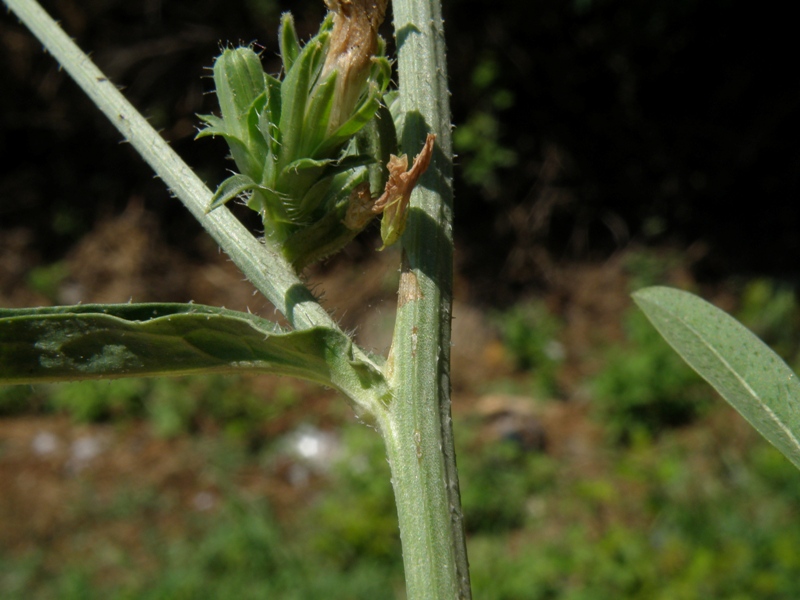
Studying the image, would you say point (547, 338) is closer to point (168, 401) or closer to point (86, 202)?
point (168, 401)

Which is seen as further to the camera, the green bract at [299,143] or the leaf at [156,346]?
the green bract at [299,143]

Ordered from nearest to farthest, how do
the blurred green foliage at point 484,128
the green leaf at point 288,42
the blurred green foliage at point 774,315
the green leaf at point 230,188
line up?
the green leaf at point 230,188 < the green leaf at point 288,42 < the blurred green foliage at point 774,315 < the blurred green foliage at point 484,128

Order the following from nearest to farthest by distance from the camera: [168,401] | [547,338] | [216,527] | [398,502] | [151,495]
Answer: [398,502], [216,527], [151,495], [168,401], [547,338]

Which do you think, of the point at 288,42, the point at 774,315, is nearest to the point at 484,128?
the point at 774,315

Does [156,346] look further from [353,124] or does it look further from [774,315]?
[774,315]

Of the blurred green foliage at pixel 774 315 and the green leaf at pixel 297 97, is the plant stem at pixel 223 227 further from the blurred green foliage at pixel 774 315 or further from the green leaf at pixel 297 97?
the blurred green foliage at pixel 774 315

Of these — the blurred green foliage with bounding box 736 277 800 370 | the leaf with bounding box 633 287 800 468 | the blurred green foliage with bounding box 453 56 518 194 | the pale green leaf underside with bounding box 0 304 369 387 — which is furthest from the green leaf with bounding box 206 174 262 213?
the blurred green foliage with bounding box 453 56 518 194

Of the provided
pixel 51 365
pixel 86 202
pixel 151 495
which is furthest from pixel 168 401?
pixel 51 365

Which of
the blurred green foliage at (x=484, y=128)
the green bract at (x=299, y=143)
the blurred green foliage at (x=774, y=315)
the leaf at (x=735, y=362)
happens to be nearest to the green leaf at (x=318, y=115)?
the green bract at (x=299, y=143)
